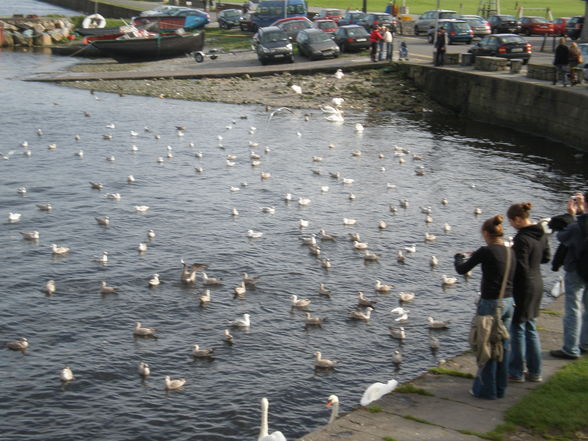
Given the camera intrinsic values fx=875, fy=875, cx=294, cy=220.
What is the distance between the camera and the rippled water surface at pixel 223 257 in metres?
13.1

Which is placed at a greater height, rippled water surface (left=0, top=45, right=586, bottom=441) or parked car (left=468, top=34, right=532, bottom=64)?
parked car (left=468, top=34, right=532, bottom=64)

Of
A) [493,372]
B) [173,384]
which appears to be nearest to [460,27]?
[173,384]

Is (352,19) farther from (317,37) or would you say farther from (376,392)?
(376,392)

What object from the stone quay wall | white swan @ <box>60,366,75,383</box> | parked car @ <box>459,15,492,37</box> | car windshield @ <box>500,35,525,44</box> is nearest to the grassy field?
parked car @ <box>459,15,492,37</box>

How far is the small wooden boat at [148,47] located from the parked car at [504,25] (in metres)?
20.2

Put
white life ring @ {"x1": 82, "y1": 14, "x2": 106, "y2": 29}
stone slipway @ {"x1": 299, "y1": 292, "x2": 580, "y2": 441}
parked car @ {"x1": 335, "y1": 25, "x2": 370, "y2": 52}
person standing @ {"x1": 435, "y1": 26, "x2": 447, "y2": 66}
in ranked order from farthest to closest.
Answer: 1. white life ring @ {"x1": 82, "y1": 14, "x2": 106, "y2": 29}
2. parked car @ {"x1": 335, "y1": 25, "x2": 370, "y2": 52}
3. person standing @ {"x1": 435, "y1": 26, "x2": 447, "y2": 66}
4. stone slipway @ {"x1": 299, "y1": 292, "x2": 580, "y2": 441}

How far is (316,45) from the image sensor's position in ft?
161

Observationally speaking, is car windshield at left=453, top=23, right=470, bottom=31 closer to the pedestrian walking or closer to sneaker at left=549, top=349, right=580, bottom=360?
the pedestrian walking

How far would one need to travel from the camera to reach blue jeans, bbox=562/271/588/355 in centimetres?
1102

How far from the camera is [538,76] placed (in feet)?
122

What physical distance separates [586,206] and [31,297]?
10.9 metres

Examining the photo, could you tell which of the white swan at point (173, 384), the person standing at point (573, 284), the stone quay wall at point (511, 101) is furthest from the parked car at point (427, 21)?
the person standing at point (573, 284)

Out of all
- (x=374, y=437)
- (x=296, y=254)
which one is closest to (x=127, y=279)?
(x=296, y=254)

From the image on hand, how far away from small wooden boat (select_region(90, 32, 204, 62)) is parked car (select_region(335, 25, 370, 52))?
1115 cm
